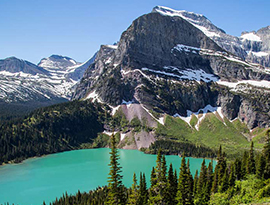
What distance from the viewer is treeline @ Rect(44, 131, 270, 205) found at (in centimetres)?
3325

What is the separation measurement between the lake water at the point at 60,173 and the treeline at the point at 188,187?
2151cm

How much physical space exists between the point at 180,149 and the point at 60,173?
8205 centimetres

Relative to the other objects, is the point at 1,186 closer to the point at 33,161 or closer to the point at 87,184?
the point at 87,184

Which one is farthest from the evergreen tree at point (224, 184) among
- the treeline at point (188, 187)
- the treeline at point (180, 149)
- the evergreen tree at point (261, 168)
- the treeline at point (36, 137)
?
the treeline at point (36, 137)

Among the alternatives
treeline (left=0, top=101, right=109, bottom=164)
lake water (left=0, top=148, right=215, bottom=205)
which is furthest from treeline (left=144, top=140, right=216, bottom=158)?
treeline (left=0, top=101, right=109, bottom=164)

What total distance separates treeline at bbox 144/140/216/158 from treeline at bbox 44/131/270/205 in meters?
88.4

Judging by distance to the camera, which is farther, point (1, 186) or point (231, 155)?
point (231, 155)

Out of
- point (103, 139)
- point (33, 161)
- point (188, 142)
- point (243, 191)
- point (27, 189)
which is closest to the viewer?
point (243, 191)

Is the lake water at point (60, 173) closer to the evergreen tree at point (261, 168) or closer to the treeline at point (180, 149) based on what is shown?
the treeline at point (180, 149)

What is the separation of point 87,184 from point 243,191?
70553mm

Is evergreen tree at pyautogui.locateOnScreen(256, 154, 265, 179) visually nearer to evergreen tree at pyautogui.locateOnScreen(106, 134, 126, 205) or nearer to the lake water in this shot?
evergreen tree at pyautogui.locateOnScreen(106, 134, 126, 205)

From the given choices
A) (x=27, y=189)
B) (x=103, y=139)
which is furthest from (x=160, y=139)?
(x=27, y=189)

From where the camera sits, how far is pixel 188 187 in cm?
4475

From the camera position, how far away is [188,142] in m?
182
